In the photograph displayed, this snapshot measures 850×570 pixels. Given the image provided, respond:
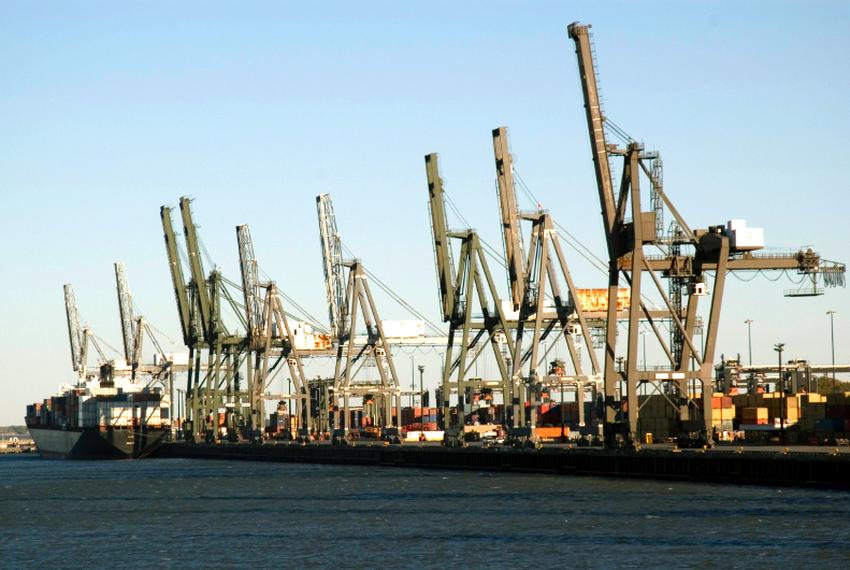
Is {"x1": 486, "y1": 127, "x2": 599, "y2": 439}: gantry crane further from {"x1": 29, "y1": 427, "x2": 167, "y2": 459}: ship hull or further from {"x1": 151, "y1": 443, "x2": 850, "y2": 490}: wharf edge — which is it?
{"x1": 29, "y1": 427, "x2": 167, "y2": 459}: ship hull

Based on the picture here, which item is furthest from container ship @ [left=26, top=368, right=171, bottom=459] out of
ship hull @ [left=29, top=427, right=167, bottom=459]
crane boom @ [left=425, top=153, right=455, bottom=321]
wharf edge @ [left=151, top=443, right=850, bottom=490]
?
crane boom @ [left=425, top=153, right=455, bottom=321]

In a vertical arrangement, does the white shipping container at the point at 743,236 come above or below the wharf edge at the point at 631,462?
above

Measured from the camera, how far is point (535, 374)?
99.1 m

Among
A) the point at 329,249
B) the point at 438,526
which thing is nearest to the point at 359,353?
the point at 329,249

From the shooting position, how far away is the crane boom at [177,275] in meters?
160

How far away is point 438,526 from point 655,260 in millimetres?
24795

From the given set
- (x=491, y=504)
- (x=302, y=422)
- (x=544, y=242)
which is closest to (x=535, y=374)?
(x=544, y=242)

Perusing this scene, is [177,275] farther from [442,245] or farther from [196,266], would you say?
[442,245]

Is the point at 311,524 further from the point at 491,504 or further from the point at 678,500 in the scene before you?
the point at 678,500

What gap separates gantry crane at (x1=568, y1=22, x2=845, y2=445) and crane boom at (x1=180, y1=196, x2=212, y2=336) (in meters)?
78.2

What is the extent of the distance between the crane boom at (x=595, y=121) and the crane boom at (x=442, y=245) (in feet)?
96.1

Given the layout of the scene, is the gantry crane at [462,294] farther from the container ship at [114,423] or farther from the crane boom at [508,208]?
the container ship at [114,423]

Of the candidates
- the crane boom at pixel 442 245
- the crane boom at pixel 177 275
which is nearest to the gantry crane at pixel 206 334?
the crane boom at pixel 177 275

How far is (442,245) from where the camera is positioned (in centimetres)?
11275
